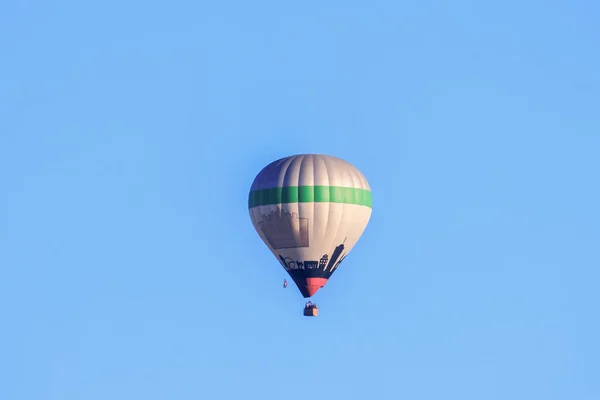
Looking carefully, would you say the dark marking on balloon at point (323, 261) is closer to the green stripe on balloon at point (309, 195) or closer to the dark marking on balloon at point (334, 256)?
the dark marking on balloon at point (334, 256)

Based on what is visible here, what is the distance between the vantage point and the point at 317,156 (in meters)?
128

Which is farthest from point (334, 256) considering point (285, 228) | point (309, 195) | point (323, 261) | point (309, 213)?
point (309, 195)

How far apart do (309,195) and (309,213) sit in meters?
0.92

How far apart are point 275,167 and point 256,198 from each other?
188cm

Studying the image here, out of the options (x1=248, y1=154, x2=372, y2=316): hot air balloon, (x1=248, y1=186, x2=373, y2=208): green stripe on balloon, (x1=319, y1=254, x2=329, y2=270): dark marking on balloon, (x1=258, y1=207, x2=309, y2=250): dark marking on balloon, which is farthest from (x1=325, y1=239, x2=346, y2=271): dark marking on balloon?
(x1=248, y1=186, x2=373, y2=208): green stripe on balloon

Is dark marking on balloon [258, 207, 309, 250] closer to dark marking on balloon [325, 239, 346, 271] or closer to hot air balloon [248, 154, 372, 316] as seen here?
hot air balloon [248, 154, 372, 316]

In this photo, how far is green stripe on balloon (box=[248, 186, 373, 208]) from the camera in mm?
126500

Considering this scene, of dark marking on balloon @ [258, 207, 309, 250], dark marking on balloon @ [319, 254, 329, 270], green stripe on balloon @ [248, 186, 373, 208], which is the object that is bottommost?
dark marking on balloon @ [319, 254, 329, 270]

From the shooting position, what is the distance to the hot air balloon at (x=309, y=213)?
415ft

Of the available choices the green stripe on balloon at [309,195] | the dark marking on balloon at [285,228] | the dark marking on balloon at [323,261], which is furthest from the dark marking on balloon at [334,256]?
the green stripe on balloon at [309,195]

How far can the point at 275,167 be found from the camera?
5044 inches

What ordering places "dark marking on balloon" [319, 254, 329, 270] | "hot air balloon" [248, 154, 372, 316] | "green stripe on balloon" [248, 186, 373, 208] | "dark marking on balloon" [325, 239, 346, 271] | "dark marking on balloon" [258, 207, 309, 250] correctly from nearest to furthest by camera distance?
"green stripe on balloon" [248, 186, 373, 208], "hot air balloon" [248, 154, 372, 316], "dark marking on balloon" [258, 207, 309, 250], "dark marking on balloon" [319, 254, 329, 270], "dark marking on balloon" [325, 239, 346, 271]

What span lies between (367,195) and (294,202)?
14.1ft

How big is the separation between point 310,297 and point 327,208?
16.5ft
